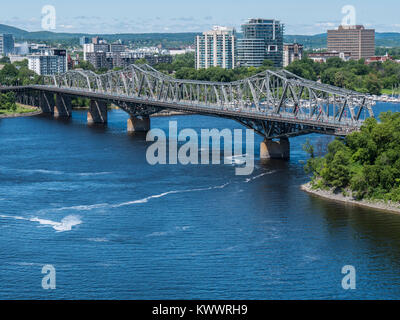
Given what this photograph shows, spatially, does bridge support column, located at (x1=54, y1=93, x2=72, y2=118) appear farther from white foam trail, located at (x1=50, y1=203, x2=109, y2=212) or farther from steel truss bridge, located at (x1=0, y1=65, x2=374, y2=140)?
white foam trail, located at (x1=50, y1=203, x2=109, y2=212)

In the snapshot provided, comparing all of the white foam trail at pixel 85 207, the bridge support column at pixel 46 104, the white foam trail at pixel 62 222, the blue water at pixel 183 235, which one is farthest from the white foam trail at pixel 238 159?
the bridge support column at pixel 46 104

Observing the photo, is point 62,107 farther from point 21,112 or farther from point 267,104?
point 267,104

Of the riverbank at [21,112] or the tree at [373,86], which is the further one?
the tree at [373,86]

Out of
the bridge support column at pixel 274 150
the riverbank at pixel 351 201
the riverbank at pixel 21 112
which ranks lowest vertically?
the riverbank at pixel 351 201

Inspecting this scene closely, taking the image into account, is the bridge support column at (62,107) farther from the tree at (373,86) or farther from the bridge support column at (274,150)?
the tree at (373,86)

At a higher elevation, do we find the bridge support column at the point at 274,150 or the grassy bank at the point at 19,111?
the grassy bank at the point at 19,111
